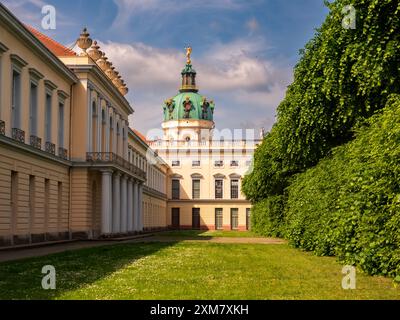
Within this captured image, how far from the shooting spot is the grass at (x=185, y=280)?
456 inches

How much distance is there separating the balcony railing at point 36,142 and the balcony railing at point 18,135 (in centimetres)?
151

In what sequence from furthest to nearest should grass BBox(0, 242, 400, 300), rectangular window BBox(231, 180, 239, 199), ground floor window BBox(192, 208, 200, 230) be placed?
1. ground floor window BBox(192, 208, 200, 230)
2. rectangular window BBox(231, 180, 239, 199)
3. grass BBox(0, 242, 400, 300)

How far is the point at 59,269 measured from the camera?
16.7 meters

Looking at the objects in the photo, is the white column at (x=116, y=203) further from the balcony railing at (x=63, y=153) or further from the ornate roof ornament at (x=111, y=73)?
the ornate roof ornament at (x=111, y=73)

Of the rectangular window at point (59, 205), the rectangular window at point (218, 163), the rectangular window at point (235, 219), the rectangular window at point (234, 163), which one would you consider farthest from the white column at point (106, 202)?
the rectangular window at point (235, 219)

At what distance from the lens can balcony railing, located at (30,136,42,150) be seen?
3231 centimetres

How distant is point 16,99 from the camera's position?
30.6 metres

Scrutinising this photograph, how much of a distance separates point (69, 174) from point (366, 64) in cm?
2515

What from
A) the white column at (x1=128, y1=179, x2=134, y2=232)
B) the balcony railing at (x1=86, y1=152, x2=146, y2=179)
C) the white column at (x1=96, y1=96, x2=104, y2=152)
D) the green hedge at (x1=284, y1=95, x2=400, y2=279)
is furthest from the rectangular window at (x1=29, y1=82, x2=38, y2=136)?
the white column at (x1=128, y1=179, x2=134, y2=232)

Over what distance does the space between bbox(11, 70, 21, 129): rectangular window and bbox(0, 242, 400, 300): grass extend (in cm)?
1163

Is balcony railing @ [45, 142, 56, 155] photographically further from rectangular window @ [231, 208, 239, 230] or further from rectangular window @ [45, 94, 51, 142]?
rectangular window @ [231, 208, 239, 230]

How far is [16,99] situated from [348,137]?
15.5 m
